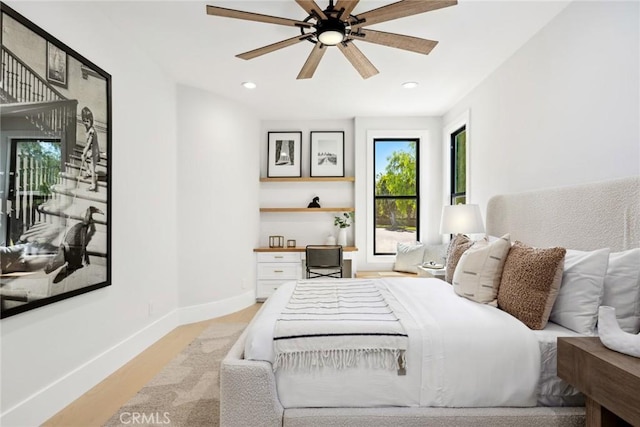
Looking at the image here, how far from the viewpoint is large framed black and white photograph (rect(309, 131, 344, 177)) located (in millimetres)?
4809

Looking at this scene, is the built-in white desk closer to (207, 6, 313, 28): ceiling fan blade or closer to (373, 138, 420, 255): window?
(373, 138, 420, 255): window

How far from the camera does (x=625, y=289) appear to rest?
1.50m

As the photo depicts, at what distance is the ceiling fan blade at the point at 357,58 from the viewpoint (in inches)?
87.4

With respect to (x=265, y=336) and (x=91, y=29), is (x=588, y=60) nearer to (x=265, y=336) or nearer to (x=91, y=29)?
(x=265, y=336)

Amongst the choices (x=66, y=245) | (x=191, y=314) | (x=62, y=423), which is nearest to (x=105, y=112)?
(x=66, y=245)

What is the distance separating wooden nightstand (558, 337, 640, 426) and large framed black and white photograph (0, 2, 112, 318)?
8.42 feet

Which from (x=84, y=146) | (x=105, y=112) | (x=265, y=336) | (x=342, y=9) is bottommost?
(x=265, y=336)

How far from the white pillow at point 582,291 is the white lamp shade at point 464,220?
50.6 inches

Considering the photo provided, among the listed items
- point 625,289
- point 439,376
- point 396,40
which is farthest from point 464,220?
point 439,376

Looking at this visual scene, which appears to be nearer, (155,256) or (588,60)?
(588,60)

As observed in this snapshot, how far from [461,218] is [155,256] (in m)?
2.90

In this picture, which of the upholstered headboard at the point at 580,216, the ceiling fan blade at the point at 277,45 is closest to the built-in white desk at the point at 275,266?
the upholstered headboard at the point at 580,216

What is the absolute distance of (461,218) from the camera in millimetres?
3002

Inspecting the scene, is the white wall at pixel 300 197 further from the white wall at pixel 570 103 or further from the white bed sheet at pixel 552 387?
the white bed sheet at pixel 552 387
